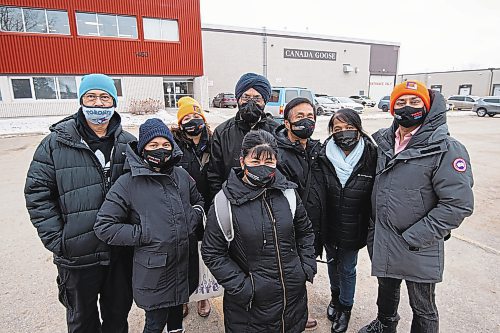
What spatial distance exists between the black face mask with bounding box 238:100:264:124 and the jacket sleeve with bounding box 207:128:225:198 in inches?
10.9

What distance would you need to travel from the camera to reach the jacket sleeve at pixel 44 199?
2053mm

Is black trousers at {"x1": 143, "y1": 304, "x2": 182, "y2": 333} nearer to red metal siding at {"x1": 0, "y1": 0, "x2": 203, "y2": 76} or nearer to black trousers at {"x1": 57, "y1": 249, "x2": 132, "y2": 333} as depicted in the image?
black trousers at {"x1": 57, "y1": 249, "x2": 132, "y2": 333}

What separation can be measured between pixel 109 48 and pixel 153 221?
68.7 feet

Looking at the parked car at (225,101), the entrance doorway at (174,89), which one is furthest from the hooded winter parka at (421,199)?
the parked car at (225,101)

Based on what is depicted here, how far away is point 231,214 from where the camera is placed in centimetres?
204

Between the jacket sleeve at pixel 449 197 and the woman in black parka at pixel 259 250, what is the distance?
0.82 m

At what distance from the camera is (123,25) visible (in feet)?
66.1

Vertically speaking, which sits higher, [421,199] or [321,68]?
[321,68]

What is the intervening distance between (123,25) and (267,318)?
22.0 metres

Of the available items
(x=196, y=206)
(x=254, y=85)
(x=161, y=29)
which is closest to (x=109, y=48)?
(x=161, y=29)

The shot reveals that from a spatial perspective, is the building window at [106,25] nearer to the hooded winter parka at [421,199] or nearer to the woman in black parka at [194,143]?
the woman in black parka at [194,143]

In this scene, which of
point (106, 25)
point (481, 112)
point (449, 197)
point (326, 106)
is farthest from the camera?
point (326, 106)

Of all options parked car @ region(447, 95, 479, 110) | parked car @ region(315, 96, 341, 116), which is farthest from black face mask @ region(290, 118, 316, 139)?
parked car @ region(447, 95, 479, 110)

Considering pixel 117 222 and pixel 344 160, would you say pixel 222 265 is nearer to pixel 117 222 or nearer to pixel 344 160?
pixel 117 222
